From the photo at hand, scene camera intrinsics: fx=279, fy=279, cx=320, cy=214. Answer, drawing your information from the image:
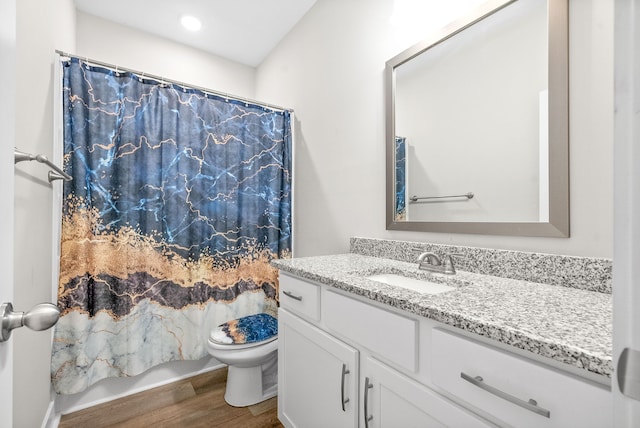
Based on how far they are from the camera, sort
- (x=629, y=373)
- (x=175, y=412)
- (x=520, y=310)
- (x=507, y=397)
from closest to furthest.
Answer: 1. (x=629, y=373)
2. (x=507, y=397)
3. (x=520, y=310)
4. (x=175, y=412)

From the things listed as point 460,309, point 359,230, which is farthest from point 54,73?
point 460,309

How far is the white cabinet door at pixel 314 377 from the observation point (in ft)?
3.19

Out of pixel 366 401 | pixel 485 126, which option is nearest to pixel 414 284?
pixel 366 401

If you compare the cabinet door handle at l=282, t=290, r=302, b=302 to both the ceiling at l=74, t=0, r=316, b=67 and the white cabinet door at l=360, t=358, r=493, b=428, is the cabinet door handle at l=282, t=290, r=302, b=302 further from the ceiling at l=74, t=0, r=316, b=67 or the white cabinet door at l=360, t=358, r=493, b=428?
the ceiling at l=74, t=0, r=316, b=67

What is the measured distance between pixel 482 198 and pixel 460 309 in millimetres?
658

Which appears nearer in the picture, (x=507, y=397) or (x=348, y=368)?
(x=507, y=397)

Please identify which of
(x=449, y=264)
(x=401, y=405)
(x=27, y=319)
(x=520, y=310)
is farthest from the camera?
(x=449, y=264)

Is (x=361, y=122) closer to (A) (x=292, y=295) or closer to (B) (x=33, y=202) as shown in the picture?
(A) (x=292, y=295)

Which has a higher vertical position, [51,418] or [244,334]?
[244,334]

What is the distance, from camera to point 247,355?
1500 millimetres

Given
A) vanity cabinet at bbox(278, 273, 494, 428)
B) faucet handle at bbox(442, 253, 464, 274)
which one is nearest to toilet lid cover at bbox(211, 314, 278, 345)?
vanity cabinet at bbox(278, 273, 494, 428)

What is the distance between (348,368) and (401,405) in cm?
22

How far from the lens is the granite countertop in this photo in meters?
0.49

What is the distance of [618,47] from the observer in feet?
0.95
